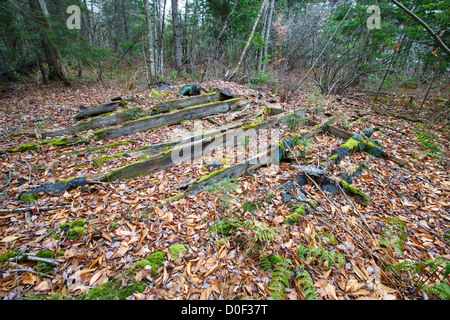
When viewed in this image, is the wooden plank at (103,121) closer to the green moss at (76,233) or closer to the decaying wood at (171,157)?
the decaying wood at (171,157)

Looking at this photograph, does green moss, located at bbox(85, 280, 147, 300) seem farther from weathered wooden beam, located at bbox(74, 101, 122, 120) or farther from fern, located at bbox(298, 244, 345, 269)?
weathered wooden beam, located at bbox(74, 101, 122, 120)

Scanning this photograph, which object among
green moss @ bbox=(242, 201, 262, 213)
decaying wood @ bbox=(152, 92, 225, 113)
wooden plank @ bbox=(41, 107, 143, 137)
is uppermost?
decaying wood @ bbox=(152, 92, 225, 113)

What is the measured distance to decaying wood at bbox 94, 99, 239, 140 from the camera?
5.11 meters

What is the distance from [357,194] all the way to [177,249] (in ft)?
10.6

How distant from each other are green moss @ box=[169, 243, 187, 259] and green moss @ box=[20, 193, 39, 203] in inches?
96.7

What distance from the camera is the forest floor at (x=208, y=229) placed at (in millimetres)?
2055

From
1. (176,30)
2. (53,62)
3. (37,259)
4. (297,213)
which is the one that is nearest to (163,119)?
(37,259)

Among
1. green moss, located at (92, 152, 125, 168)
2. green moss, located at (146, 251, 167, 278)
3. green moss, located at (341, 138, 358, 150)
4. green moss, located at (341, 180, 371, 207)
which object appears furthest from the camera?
green moss, located at (341, 138, 358, 150)

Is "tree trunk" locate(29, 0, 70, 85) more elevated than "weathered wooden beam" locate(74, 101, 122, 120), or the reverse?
"tree trunk" locate(29, 0, 70, 85)

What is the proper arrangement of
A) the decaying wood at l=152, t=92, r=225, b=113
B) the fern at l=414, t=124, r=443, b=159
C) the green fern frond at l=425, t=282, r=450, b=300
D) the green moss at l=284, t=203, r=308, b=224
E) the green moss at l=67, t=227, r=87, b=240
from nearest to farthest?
the green fern frond at l=425, t=282, r=450, b=300 < the green moss at l=67, t=227, r=87, b=240 < the green moss at l=284, t=203, r=308, b=224 < the fern at l=414, t=124, r=443, b=159 < the decaying wood at l=152, t=92, r=225, b=113

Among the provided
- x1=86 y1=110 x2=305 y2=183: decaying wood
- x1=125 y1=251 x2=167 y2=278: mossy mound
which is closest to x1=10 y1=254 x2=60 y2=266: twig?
x1=125 y1=251 x2=167 y2=278: mossy mound

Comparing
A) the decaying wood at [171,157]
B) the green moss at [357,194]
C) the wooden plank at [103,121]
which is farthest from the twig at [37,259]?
the green moss at [357,194]

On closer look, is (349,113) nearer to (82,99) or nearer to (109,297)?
(109,297)

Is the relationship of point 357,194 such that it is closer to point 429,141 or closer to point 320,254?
point 320,254
